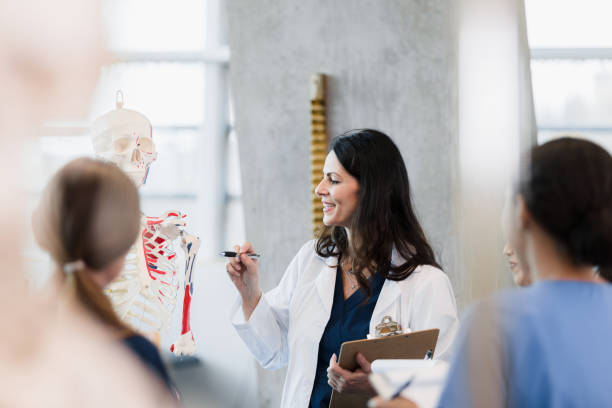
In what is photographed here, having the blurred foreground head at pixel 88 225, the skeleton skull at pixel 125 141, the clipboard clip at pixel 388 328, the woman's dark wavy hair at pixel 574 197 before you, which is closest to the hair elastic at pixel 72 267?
the blurred foreground head at pixel 88 225

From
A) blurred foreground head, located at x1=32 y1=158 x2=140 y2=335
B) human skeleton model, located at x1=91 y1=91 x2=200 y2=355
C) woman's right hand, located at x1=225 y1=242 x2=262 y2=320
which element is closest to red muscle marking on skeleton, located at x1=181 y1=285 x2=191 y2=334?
human skeleton model, located at x1=91 y1=91 x2=200 y2=355

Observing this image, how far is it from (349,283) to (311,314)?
16 centimetres

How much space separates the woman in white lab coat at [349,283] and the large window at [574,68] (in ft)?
7.19

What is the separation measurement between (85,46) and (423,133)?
210 centimetres

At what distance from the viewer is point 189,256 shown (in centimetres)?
198

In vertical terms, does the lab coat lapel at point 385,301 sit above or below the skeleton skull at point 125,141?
below

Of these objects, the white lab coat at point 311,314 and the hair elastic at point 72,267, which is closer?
the hair elastic at point 72,267

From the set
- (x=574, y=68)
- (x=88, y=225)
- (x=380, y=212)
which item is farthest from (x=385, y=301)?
(x=574, y=68)

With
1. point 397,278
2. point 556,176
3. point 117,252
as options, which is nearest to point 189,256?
point 397,278

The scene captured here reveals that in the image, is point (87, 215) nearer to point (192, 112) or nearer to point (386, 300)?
point (386, 300)

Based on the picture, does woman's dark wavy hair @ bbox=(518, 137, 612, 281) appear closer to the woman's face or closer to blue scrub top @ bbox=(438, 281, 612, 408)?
blue scrub top @ bbox=(438, 281, 612, 408)

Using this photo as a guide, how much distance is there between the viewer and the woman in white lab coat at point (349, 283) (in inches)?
74.3

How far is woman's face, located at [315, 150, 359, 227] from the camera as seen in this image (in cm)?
201

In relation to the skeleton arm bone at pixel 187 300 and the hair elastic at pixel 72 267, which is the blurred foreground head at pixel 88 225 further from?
the skeleton arm bone at pixel 187 300
